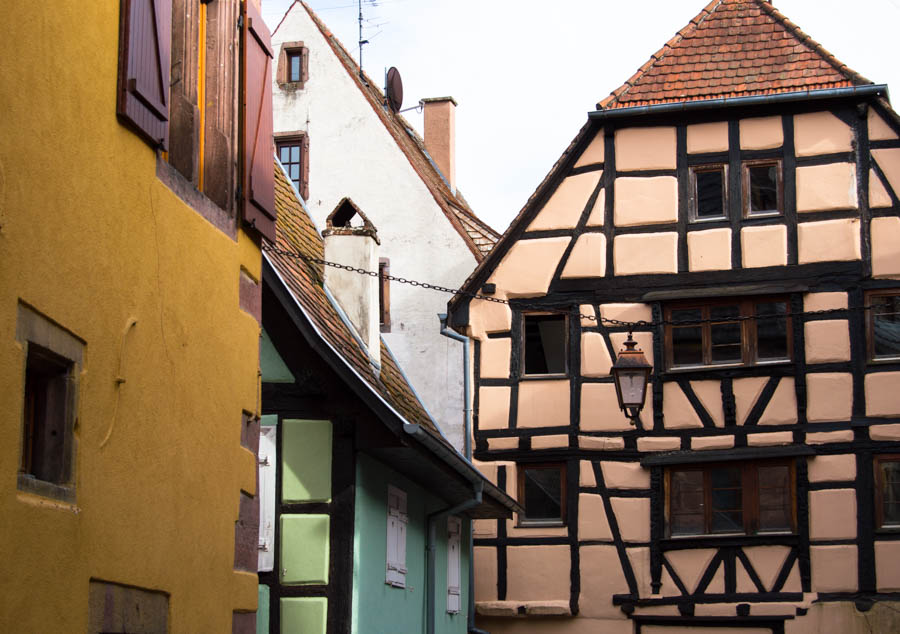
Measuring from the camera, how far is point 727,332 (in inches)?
652

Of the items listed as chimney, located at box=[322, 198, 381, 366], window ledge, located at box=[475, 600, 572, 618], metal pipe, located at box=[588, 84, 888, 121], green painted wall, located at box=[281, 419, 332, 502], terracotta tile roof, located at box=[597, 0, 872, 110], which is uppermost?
terracotta tile roof, located at box=[597, 0, 872, 110]

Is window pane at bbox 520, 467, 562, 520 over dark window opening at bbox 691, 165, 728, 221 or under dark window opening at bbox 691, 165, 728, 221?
under

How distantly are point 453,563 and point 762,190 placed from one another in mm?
5753

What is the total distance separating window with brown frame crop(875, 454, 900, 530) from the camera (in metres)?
15.7

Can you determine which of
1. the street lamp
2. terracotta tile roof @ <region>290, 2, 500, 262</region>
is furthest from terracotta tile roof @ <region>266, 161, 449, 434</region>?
terracotta tile roof @ <region>290, 2, 500, 262</region>

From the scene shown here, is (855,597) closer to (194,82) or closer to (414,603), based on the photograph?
(414,603)

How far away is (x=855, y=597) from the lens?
15539 millimetres

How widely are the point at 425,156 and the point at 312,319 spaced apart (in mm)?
11932

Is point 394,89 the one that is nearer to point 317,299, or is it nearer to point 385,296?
point 385,296

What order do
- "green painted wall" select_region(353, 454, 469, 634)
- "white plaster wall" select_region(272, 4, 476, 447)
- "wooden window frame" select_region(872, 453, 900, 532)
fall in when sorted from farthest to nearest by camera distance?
"white plaster wall" select_region(272, 4, 476, 447) < "wooden window frame" select_region(872, 453, 900, 532) < "green painted wall" select_region(353, 454, 469, 634)

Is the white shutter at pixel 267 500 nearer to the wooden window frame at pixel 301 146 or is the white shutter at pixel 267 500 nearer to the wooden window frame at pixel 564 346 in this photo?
the wooden window frame at pixel 564 346

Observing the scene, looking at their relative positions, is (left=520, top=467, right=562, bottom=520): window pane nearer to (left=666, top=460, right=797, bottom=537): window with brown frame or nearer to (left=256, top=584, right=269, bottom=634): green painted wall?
(left=666, top=460, right=797, bottom=537): window with brown frame

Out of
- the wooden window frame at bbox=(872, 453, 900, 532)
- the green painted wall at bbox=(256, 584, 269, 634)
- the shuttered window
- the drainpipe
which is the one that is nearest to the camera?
the green painted wall at bbox=(256, 584, 269, 634)

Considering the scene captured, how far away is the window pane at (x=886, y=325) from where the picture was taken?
16.1 meters
